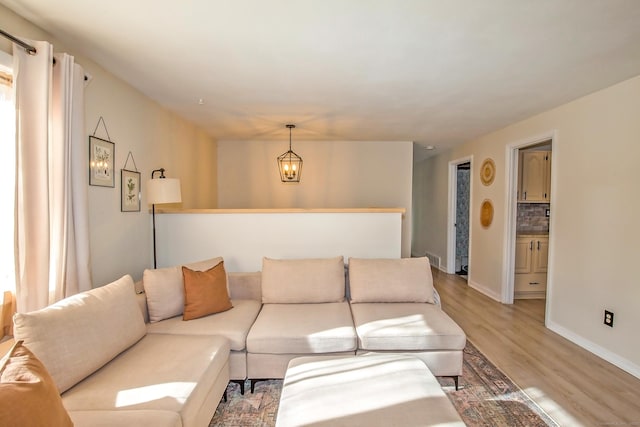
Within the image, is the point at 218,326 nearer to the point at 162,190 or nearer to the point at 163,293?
the point at 163,293

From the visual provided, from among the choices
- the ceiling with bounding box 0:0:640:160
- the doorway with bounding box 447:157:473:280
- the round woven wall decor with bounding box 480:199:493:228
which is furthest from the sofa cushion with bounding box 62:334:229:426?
the doorway with bounding box 447:157:473:280

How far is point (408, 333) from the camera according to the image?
2.17 m

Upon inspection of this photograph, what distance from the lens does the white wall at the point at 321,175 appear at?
507cm

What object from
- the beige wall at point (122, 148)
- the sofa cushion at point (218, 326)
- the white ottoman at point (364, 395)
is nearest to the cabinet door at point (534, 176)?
the white ottoman at point (364, 395)

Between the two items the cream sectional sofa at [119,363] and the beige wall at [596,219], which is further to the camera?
the beige wall at [596,219]

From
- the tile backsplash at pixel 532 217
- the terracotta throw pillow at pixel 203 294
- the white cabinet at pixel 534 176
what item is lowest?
the terracotta throw pillow at pixel 203 294

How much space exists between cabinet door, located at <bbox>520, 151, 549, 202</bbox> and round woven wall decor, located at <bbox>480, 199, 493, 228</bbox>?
419mm

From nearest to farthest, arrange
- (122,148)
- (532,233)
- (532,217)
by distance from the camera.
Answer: (122,148)
(532,233)
(532,217)

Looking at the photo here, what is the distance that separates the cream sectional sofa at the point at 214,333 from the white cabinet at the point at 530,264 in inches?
93.7

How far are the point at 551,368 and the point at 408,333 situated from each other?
1382mm

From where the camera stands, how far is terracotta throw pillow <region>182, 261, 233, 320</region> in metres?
2.33

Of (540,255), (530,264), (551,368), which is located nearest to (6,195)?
(551,368)

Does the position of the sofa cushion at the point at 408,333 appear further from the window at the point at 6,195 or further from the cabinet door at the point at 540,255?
the cabinet door at the point at 540,255

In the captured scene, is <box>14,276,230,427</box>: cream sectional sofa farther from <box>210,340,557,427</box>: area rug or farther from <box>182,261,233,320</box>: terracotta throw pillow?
<box>182,261,233,320</box>: terracotta throw pillow
